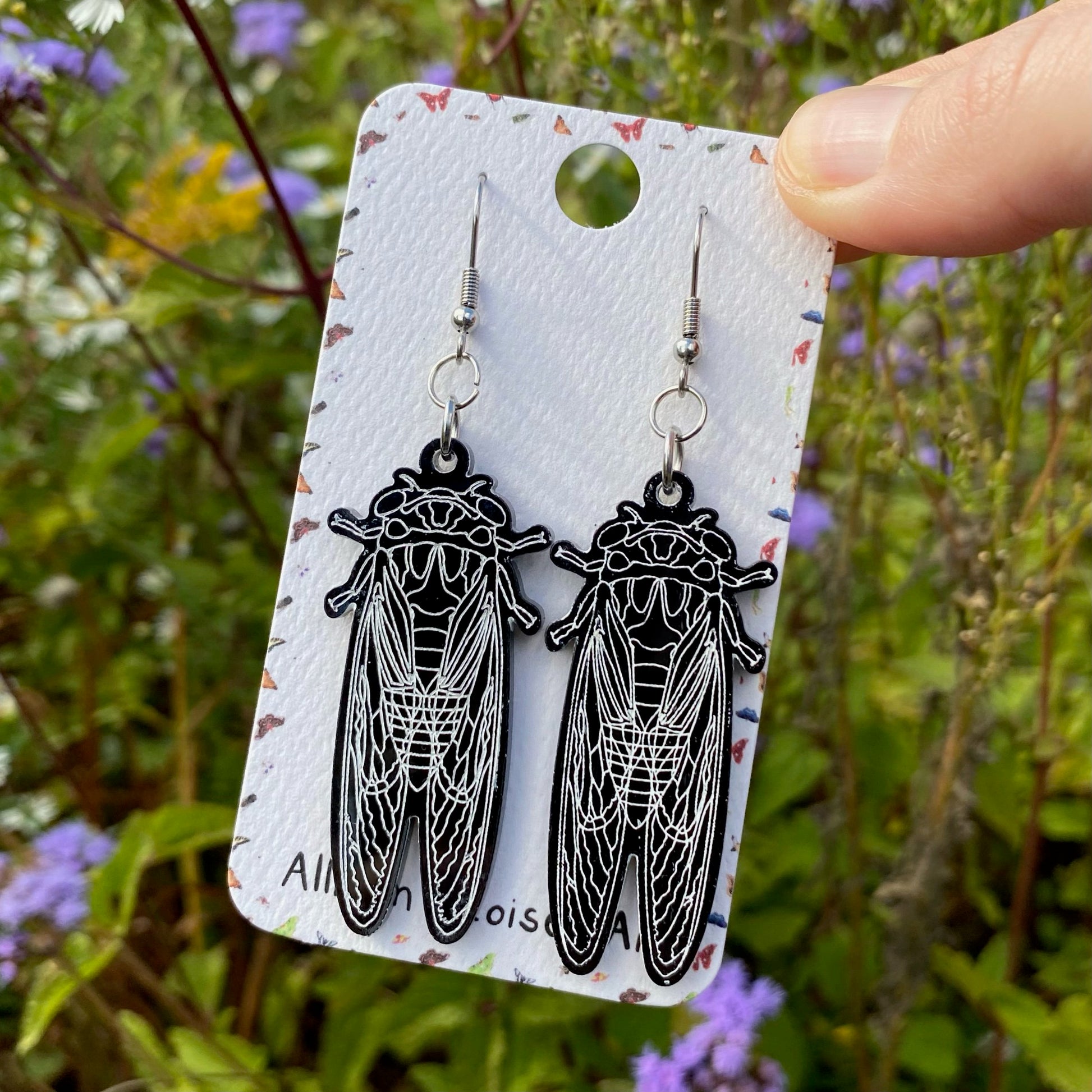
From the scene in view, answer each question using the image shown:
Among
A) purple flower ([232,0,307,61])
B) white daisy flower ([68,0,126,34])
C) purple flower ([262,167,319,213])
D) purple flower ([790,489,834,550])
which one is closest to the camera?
white daisy flower ([68,0,126,34])

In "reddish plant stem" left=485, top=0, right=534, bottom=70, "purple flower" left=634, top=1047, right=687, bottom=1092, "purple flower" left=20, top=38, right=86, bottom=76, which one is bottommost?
"purple flower" left=634, top=1047, right=687, bottom=1092

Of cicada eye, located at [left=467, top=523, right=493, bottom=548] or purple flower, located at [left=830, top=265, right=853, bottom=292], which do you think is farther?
purple flower, located at [left=830, top=265, right=853, bottom=292]

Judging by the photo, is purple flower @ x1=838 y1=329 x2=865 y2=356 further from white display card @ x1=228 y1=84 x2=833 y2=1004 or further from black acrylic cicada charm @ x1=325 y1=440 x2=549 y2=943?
black acrylic cicada charm @ x1=325 y1=440 x2=549 y2=943

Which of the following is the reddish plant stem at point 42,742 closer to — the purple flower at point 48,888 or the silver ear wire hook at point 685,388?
the purple flower at point 48,888

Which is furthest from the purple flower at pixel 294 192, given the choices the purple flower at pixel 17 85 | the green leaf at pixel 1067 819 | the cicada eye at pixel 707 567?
the green leaf at pixel 1067 819

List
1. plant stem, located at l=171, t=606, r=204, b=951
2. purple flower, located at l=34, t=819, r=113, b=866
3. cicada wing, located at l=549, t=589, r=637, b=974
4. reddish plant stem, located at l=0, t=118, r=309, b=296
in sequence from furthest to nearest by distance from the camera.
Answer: plant stem, located at l=171, t=606, r=204, b=951 → purple flower, located at l=34, t=819, r=113, b=866 → reddish plant stem, located at l=0, t=118, r=309, b=296 → cicada wing, located at l=549, t=589, r=637, b=974

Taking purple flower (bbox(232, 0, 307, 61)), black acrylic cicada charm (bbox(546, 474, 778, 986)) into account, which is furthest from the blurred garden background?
black acrylic cicada charm (bbox(546, 474, 778, 986))

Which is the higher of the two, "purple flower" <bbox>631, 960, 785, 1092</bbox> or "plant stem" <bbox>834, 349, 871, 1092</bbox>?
"plant stem" <bbox>834, 349, 871, 1092</bbox>
